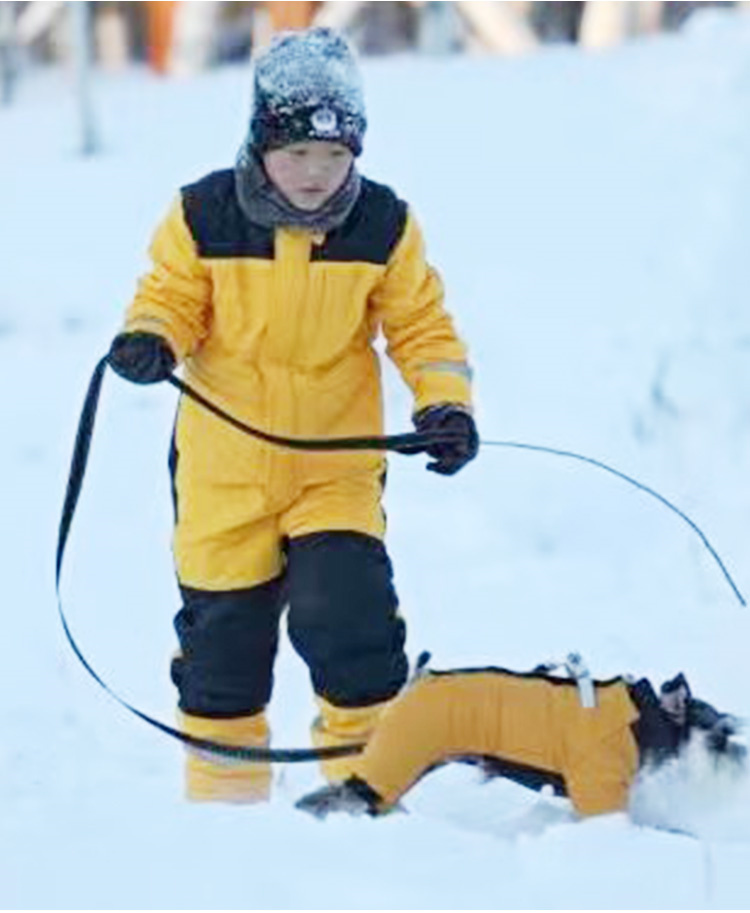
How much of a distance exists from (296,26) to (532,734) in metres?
6.92

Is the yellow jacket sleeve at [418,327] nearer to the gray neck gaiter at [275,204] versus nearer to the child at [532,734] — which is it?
the gray neck gaiter at [275,204]

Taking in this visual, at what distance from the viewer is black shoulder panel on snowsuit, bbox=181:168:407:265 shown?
450 cm

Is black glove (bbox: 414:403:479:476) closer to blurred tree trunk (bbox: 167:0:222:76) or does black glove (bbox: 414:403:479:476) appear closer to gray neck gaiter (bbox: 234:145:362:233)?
gray neck gaiter (bbox: 234:145:362:233)

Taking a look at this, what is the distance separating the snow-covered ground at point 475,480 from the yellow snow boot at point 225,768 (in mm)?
64

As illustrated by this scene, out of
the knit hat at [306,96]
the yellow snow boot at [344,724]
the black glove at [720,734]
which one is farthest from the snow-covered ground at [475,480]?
the knit hat at [306,96]

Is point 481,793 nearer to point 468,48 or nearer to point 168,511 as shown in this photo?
point 168,511

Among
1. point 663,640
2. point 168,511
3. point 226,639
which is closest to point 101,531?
point 168,511

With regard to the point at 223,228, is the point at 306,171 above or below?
above

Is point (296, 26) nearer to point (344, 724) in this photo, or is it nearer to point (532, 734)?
point (344, 724)

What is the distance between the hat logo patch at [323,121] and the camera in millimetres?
4418

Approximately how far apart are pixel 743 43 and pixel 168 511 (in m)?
3.00

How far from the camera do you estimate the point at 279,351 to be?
15.0ft

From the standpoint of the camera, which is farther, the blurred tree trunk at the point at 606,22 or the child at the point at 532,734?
the blurred tree trunk at the point at 606,22

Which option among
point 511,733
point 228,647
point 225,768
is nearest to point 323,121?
point 228,647
